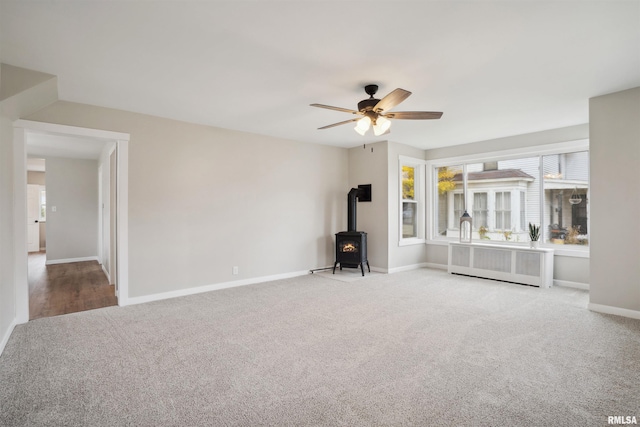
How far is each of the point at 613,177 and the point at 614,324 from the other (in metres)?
1.61

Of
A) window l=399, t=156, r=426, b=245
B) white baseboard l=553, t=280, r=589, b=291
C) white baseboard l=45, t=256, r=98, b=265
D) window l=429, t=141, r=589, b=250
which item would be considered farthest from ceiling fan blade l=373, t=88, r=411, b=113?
white baseboard l=45, t=256, r=98, b=265

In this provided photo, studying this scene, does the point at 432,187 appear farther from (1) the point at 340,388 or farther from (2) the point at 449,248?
(1) the point at 340,388

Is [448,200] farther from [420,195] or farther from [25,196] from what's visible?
[25,196]

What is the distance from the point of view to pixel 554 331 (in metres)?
3.26

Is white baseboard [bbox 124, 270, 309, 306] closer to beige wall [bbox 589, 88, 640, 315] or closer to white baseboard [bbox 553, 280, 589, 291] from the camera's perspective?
white baseboard [bbox 553, 280, 589, 291]

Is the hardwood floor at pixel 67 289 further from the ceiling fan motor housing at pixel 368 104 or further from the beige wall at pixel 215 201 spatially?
the ceiling fan motor housing at pixel 368 104

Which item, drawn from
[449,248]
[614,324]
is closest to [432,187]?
[449,248]

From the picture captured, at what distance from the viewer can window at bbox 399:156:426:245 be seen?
22.1 ft

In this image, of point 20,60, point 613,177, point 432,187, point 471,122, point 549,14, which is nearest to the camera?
point 549,14

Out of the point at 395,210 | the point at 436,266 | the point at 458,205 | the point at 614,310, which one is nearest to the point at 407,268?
the point at 436,266

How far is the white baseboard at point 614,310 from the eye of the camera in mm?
3584

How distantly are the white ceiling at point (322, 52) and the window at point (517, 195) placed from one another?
4.44ft

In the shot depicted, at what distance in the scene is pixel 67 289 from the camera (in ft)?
16.6

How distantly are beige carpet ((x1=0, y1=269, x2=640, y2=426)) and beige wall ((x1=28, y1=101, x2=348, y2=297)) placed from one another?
83cm
